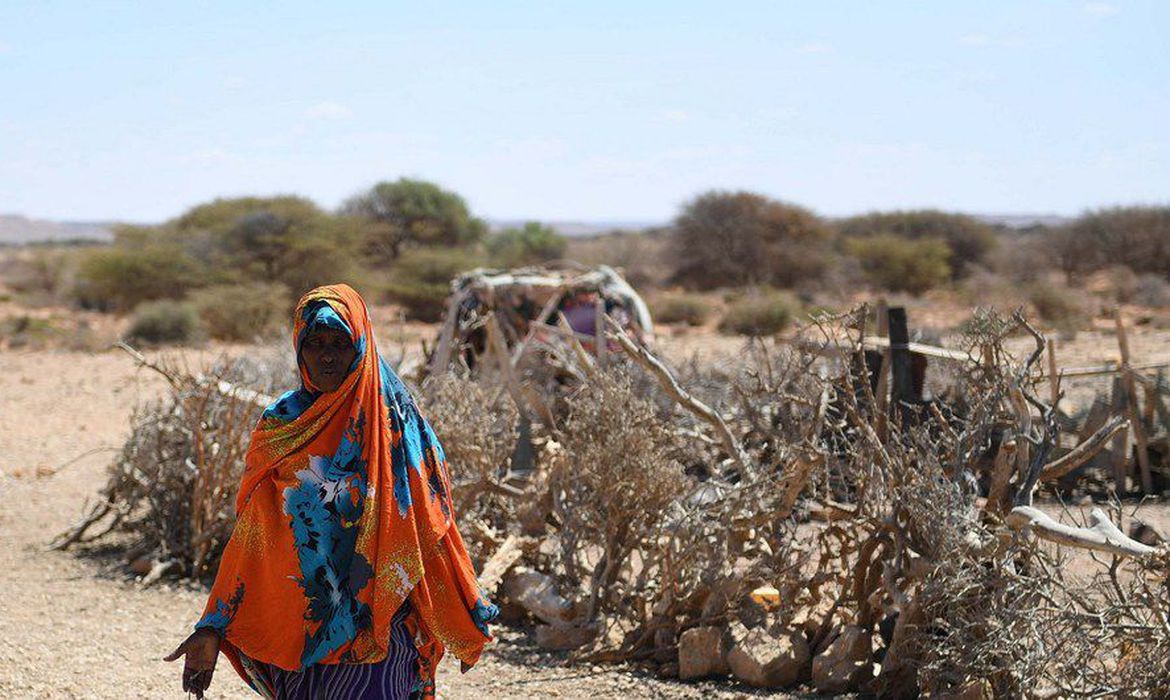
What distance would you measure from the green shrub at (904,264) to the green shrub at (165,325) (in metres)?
15.3

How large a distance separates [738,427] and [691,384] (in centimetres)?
85

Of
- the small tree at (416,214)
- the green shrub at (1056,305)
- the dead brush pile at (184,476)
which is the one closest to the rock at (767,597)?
the dead brush pile at (184,476)

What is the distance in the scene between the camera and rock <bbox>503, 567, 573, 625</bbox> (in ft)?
15.4

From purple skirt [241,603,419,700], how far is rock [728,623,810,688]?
166 cm

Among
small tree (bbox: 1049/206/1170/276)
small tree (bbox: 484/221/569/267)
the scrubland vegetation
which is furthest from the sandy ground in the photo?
small tree (bbox: 1049/206/1170/276)

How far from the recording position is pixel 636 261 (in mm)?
33375

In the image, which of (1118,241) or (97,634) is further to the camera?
(1118,241)

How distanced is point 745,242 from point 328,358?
28.8 metres

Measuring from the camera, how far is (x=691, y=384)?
7.63 metres

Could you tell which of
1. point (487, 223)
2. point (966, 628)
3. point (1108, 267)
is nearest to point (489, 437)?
point (966, 628)

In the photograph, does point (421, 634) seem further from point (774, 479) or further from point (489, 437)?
point (489, 437)

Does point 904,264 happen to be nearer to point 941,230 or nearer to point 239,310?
point 941,230

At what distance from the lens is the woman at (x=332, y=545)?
2695 millimetres

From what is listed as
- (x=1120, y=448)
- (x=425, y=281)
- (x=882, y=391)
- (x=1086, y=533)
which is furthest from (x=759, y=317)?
(x=1086, y=533)
